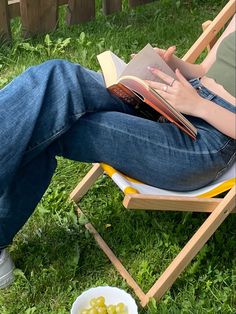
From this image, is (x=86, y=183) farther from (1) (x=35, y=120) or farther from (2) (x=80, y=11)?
(2) (x=80, y=11)

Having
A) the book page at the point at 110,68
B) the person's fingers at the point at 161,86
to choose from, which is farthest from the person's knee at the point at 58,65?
the person's fingers at the point at 161,86

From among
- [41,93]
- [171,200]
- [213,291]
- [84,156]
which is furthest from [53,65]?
[213,291]

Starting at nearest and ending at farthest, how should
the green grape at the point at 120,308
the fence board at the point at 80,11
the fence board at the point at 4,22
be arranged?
1. the green grape at the point at 120,308
2. the fence board at the point at 4,22
3. the fence board at the point at 80,11

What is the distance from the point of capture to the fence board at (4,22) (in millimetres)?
4105

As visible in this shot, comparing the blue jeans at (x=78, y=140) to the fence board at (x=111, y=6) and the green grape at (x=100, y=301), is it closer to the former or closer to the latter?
the green grape at (x=100, y=301)

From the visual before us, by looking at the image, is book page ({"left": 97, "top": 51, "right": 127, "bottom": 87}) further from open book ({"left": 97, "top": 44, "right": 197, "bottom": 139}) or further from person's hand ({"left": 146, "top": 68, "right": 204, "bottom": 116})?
person's hand ({"left": 146, "top": 68, "right": 204, "bottom": 116})

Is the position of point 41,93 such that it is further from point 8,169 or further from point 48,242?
point 48,242

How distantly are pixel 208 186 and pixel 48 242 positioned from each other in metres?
0.77

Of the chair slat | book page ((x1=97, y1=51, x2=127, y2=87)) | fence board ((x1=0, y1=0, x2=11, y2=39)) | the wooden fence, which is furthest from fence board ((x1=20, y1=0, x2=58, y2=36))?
book page ((x1=97, y1=51, x2=127, y2=87))

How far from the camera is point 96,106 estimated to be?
2404mm

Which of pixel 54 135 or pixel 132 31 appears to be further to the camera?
pixel 132 31

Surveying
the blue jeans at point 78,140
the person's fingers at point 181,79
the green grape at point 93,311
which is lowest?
the green grape at point 93,311

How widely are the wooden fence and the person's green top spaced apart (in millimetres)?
1974

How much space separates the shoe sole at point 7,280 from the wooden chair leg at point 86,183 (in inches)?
21.5
